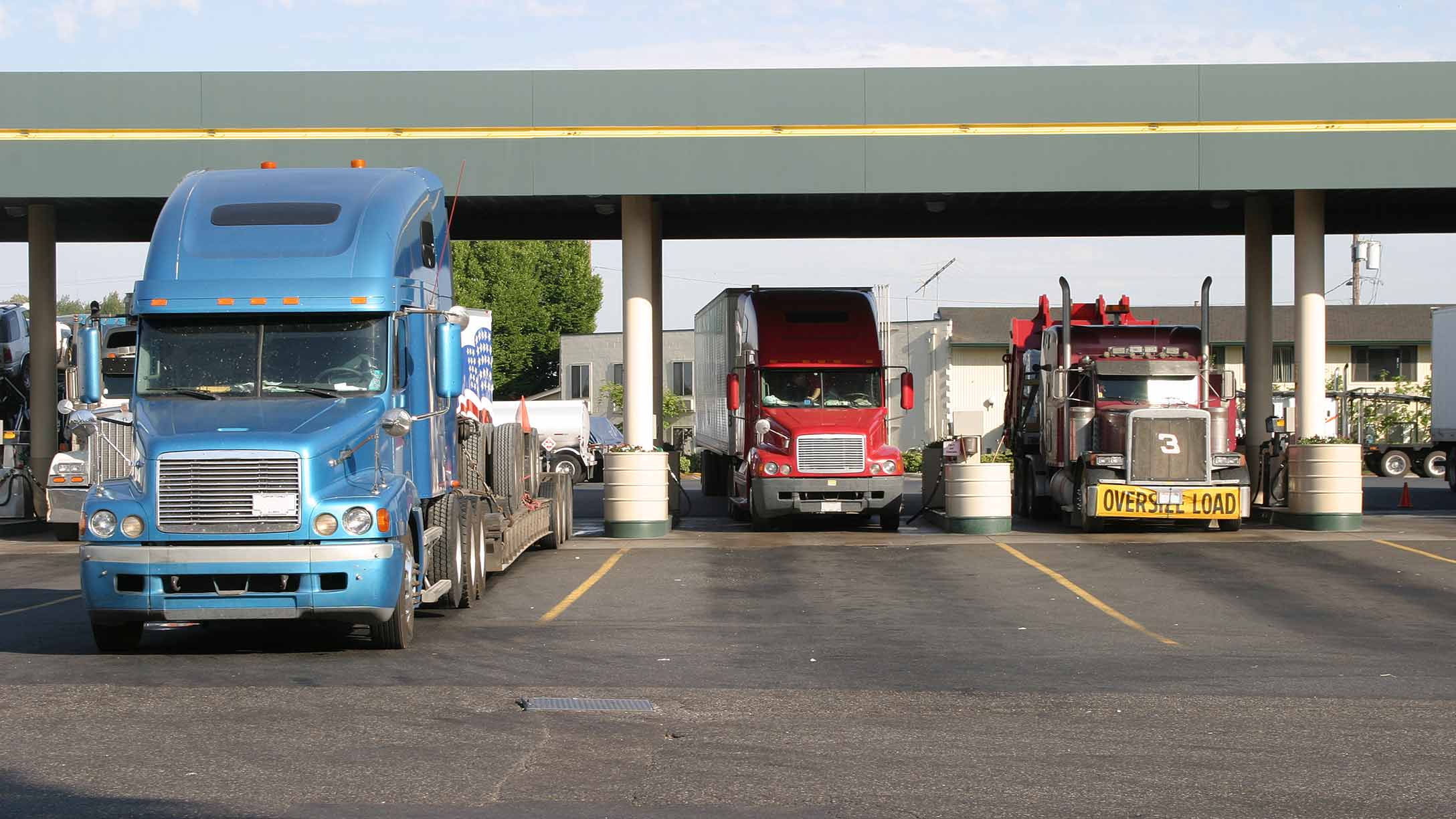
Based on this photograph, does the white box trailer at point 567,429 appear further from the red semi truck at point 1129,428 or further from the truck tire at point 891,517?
the truck tire at point 891,517

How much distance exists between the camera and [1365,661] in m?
12.4

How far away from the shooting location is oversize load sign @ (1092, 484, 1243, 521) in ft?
77.0

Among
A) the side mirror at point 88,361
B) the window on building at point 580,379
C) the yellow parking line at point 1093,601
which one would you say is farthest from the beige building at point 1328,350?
the side mirror at point 88,361

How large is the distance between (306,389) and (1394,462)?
41.2 m

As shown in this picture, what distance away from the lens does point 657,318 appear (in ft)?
93.5

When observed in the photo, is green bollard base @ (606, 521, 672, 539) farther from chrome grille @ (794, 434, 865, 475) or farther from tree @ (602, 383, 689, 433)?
tree @ (602, 383, 689, 433)

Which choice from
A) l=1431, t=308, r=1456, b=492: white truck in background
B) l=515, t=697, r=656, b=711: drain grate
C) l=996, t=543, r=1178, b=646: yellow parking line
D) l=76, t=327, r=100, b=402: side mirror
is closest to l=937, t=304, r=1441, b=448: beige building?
l=1431, t=308, r=1456, b=492: white truck in background

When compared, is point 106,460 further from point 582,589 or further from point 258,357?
point 258,357

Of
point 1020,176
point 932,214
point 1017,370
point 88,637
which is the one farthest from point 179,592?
point 1017,370

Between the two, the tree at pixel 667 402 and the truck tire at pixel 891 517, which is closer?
the truck tire at pixel 891 517

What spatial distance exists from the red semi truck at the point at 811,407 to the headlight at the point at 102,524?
13647mm

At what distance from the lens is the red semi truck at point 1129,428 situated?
2367 centimetres

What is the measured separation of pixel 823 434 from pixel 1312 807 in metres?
16.9

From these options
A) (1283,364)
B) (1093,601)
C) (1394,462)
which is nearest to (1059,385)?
(1093,601)
